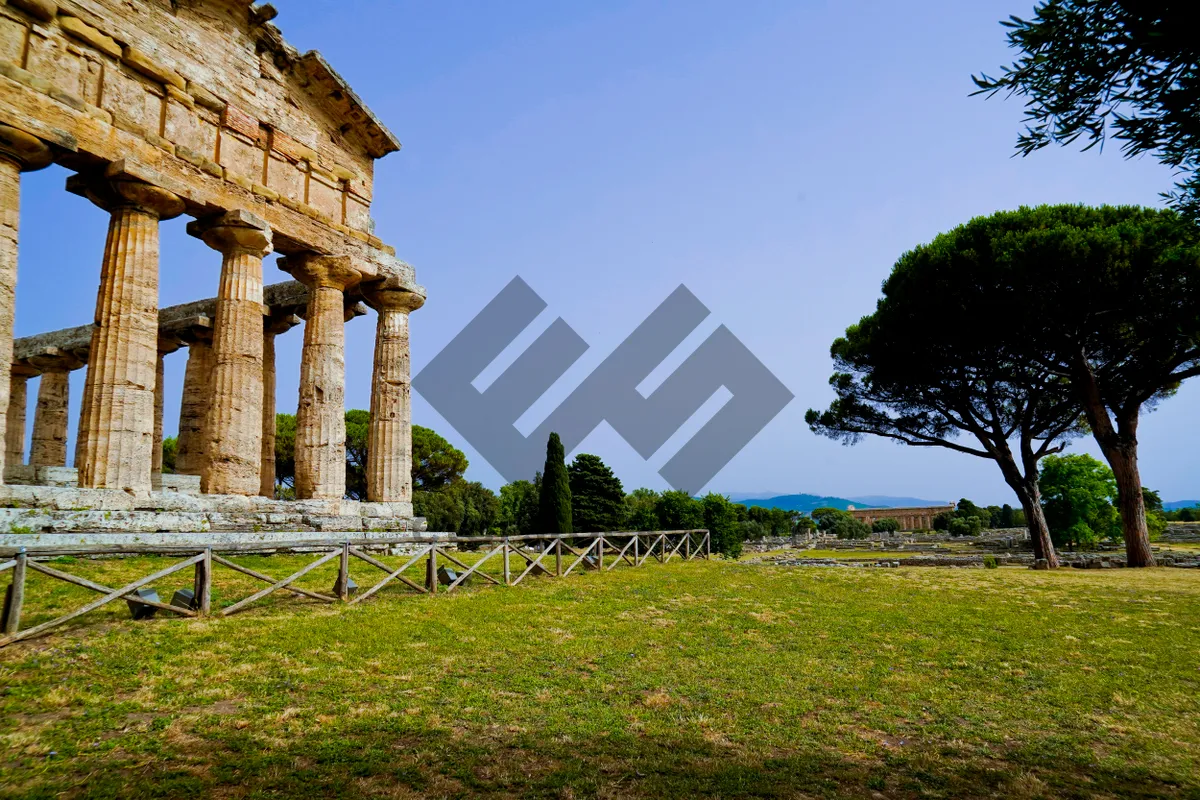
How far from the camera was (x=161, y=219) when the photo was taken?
1359cm

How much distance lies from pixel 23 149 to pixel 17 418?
1667 cm

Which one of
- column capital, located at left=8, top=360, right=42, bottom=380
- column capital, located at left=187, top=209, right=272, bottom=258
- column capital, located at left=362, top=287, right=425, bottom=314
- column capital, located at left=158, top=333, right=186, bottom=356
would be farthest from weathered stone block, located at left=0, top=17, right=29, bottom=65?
column capital, located at left=8, top=360, right=42, bottom=380

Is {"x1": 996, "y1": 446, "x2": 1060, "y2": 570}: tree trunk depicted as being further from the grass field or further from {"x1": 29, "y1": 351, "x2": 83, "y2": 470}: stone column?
{"x1": 29, "y1": 351, "x2": 83, "y2": 470}: stone column

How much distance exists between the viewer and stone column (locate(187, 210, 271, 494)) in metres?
14.0

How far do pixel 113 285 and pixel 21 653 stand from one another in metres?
8.90

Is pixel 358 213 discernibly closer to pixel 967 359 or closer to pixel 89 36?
pixel 89 36

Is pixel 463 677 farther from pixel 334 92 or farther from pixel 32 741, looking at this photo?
pixel 334 92

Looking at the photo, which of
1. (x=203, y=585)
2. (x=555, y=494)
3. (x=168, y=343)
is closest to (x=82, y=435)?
(x=203, y=585)

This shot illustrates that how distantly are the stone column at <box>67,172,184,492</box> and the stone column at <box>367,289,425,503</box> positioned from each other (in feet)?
17.8

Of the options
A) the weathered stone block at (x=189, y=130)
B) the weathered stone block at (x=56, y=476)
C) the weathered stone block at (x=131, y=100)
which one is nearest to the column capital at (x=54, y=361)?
the weathered stone block at (x=56, y=476)

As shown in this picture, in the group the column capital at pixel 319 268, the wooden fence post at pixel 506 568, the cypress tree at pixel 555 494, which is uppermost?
the column capital at pixel 319 268

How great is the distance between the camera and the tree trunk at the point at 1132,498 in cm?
2153

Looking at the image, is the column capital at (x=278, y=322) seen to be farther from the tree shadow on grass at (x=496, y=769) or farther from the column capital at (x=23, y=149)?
the tree shadow on grass at (x=496, y=769)

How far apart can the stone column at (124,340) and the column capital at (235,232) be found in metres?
0.95
